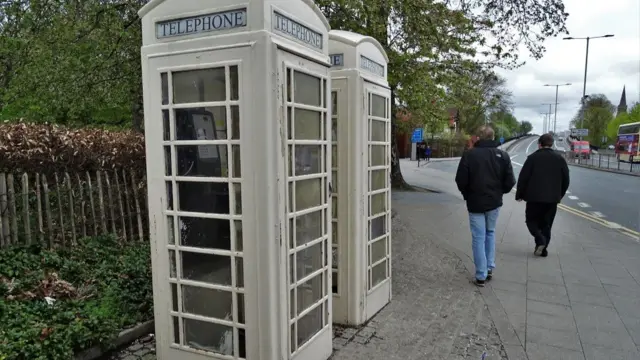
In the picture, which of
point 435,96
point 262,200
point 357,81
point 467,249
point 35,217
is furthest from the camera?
point 435,96

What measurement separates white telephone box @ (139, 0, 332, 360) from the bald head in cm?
319

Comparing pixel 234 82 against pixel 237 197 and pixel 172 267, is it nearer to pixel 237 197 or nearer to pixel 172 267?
pixel 237 197

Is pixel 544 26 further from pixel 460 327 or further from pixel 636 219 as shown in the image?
pixel 460 327

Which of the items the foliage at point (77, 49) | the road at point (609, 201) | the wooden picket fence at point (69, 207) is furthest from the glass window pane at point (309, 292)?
the road at point (609, 201)

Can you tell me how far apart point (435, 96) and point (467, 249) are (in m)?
5.99

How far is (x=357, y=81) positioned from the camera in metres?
4.07

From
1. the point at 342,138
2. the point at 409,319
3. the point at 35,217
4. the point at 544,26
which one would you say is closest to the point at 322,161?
the point at 342,138

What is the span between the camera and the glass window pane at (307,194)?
3.16 m

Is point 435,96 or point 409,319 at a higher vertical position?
point 435,96

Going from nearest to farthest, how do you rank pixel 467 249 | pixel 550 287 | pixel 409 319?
pixel 409 319, pixel 550 287, pixel 467 249

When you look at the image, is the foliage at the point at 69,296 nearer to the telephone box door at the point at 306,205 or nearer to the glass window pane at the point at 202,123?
the telephone box door at the point at 306,205

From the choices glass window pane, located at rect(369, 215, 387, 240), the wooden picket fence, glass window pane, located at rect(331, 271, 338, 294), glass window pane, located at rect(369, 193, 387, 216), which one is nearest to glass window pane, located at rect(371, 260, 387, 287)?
glass window pane, located at rect(369, 215, 387, 240)

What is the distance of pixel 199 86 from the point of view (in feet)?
9.66

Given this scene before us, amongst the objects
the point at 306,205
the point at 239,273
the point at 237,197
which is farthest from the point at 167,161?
the point at 306,205
